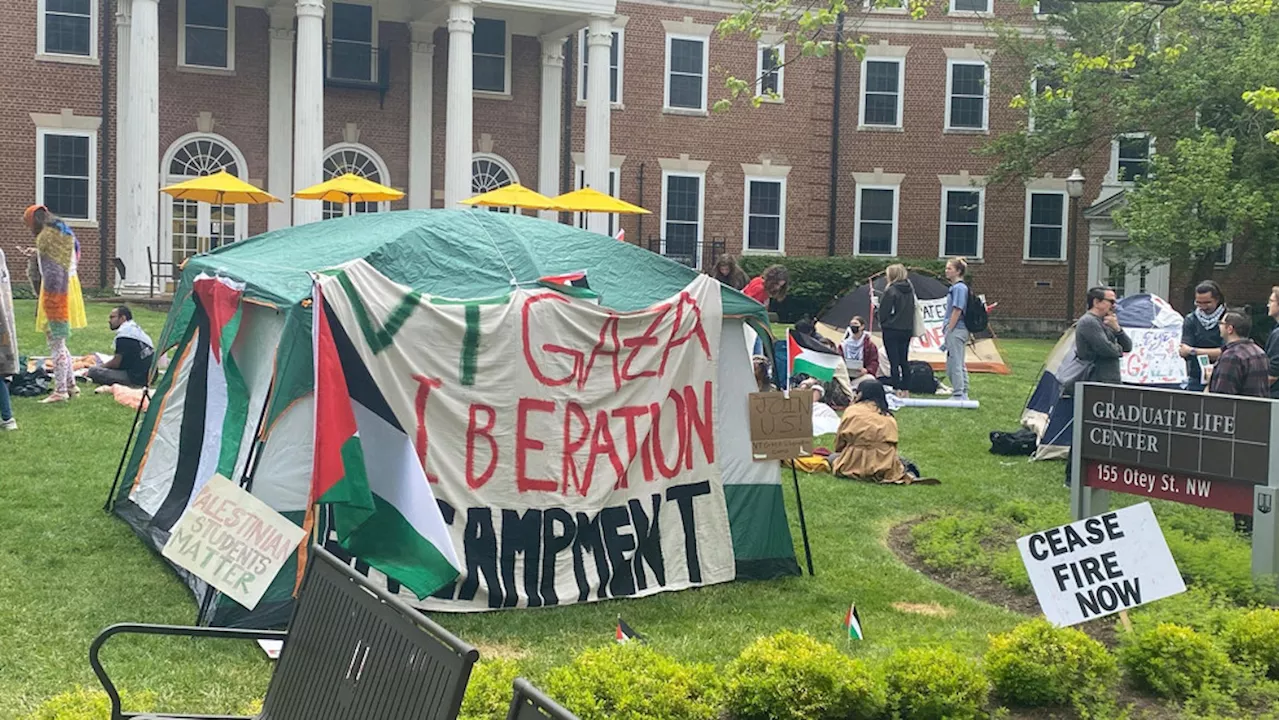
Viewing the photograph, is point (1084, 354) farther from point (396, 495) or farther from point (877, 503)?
point (396, 495)

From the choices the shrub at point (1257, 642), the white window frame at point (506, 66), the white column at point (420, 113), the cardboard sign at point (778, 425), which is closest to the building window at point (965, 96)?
the white window frame at point (506, 66)

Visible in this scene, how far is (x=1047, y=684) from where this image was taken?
5730 mm

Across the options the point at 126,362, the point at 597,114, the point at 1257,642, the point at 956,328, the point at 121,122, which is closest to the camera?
the point at 1257,642

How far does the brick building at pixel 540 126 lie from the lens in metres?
26.8

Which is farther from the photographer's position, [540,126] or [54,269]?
[540,126]

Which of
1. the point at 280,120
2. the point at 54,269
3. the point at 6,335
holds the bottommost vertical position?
the point at 6,335

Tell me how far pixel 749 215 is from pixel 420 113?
8.37 metres

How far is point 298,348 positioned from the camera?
6.96 metres

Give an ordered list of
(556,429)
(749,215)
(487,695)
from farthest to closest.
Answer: (749,215) → (556,429) → (487,695)

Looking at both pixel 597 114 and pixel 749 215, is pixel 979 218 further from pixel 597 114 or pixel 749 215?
pixel 597 114

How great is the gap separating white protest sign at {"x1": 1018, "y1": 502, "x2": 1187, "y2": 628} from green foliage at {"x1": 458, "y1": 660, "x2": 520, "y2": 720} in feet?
8.58

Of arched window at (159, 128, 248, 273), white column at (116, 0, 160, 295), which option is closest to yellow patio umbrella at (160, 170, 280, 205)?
white column at (116, 0, 160, 295)

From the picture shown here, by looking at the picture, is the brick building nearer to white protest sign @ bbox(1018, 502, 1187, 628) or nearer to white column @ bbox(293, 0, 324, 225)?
white column @ bbox(293, 0, 324, 225)

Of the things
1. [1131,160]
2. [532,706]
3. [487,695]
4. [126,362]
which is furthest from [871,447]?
[1131,160]
